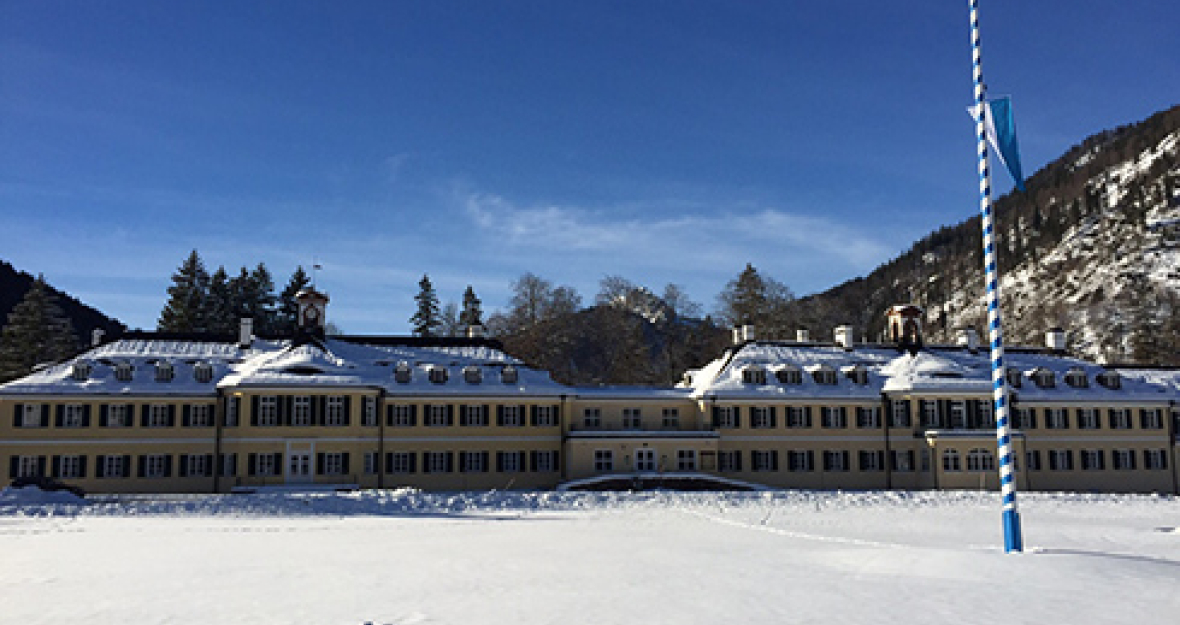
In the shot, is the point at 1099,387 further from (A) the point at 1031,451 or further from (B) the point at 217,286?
(B) the point at 217,286

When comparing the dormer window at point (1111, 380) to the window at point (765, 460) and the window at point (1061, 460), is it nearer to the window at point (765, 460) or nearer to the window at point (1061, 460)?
the window at point (1061, 460)

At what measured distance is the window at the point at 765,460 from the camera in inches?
1897

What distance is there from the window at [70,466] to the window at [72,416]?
1.46 meters

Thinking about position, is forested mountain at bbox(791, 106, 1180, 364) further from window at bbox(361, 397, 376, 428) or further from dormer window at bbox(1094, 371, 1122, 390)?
window at bbox(361, 397, 376, 428)

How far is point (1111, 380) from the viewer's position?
52.2 m

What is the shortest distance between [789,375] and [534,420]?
14200mm

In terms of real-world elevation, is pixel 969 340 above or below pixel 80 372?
above

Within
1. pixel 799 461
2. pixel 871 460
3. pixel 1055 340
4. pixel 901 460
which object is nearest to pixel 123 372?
pixel 799 461

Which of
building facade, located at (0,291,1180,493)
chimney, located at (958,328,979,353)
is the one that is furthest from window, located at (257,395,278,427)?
chimney, located at (958,328,979,353)

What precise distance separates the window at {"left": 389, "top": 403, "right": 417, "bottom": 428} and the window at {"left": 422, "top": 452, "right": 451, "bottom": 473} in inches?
72.4

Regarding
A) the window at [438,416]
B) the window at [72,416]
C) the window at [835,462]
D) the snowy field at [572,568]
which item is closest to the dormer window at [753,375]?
the window at [835,462]

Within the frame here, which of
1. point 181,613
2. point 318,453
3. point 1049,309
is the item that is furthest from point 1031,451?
point 1049,309

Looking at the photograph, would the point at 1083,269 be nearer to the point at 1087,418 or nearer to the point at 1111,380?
the point at 1111,380

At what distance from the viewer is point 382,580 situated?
14547 mm
